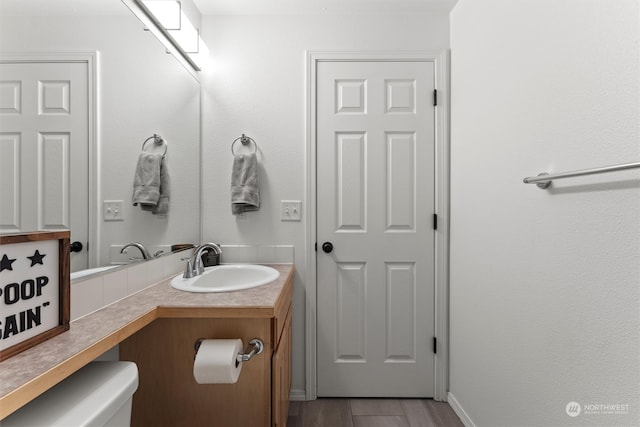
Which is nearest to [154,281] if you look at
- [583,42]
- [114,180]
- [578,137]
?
[114,180]

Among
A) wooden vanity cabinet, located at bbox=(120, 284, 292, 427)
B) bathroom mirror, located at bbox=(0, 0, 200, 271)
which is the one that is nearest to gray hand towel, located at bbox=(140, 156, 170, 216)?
bathroom mirror, located at bbox=(0, 0, 200, 271)

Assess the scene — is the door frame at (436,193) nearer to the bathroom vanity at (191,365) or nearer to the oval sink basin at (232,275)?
the oval sink basin at (232,275)

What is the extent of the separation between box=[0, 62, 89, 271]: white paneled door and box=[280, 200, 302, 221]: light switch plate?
1085mm

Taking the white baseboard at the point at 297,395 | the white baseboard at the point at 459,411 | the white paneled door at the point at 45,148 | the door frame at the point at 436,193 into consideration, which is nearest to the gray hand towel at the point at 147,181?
the white paneled door at the point at 45,148

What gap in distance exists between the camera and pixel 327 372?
1964 millimetres

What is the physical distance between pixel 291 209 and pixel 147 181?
83 cm

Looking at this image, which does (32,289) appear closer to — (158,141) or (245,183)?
(158,141)

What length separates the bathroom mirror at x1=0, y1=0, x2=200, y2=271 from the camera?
91 centimetres

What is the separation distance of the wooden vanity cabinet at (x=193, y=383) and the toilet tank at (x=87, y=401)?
32 cm

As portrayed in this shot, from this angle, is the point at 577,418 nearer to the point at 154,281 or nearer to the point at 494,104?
the point at 494,104

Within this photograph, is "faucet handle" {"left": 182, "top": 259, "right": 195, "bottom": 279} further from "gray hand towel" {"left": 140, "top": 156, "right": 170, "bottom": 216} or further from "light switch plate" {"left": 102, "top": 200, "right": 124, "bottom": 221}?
"light switch plate" {"left": 102, "top": 200, "right": 124, "bottom": 221}

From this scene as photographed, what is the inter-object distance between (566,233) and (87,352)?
1.46m

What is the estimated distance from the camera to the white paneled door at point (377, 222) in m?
1.96

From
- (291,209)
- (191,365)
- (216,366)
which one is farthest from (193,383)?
(291,209)
